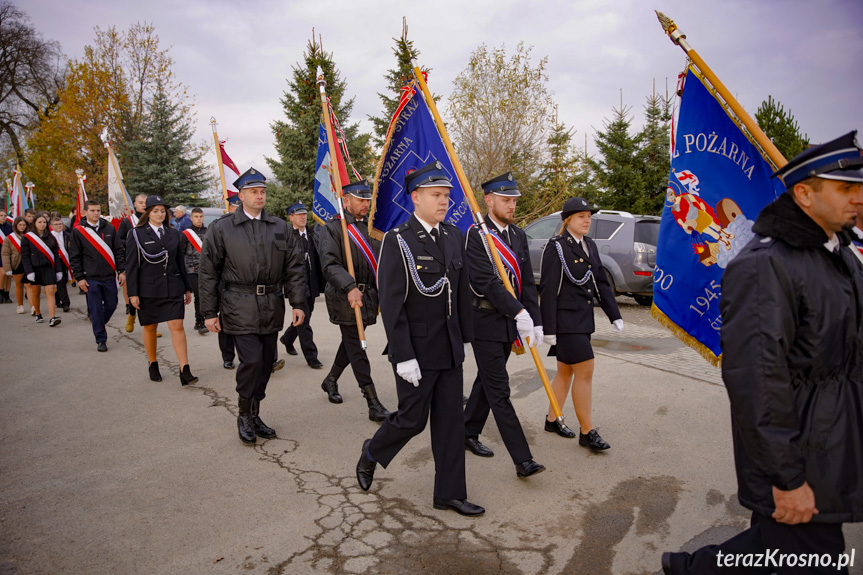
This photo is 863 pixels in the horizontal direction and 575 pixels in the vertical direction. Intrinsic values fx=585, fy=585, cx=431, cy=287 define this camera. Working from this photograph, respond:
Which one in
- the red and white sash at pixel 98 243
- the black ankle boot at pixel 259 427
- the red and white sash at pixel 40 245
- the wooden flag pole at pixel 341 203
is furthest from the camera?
the red and white sash at pixel 40 245

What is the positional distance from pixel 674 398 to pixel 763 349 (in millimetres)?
4121

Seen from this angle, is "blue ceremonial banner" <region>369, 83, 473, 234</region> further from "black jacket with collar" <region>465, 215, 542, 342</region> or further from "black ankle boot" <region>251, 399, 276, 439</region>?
"black ankle boot" <region>251, 399, 276, 439</region>

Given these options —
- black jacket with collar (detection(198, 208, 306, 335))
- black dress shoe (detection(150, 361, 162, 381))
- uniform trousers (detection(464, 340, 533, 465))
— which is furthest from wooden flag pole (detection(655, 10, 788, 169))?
black dress shoe (detection(150, 361, 162, 381))

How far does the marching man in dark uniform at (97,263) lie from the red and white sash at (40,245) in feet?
11.0

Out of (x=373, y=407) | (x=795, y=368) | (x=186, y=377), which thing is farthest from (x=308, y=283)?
(x=795, y=368)

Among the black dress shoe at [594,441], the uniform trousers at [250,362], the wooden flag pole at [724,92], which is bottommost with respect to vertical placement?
the black dress shoe at [594,441]

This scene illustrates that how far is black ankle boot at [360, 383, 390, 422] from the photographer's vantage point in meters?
5.35

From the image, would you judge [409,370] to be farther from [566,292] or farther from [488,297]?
[566,292]

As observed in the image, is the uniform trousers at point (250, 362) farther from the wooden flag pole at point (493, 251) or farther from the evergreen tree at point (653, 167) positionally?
the evergreen tree at point (653, 167)

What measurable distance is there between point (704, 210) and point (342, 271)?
3.07 m

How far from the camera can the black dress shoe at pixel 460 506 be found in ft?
11.5

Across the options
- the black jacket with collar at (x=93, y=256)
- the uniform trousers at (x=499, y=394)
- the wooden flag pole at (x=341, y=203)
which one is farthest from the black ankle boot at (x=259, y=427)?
the black jacket with collar at (x=93, y=256)

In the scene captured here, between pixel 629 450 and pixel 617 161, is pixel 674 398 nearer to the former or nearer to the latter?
pixel 629 450

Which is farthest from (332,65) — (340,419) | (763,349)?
(763,349)
